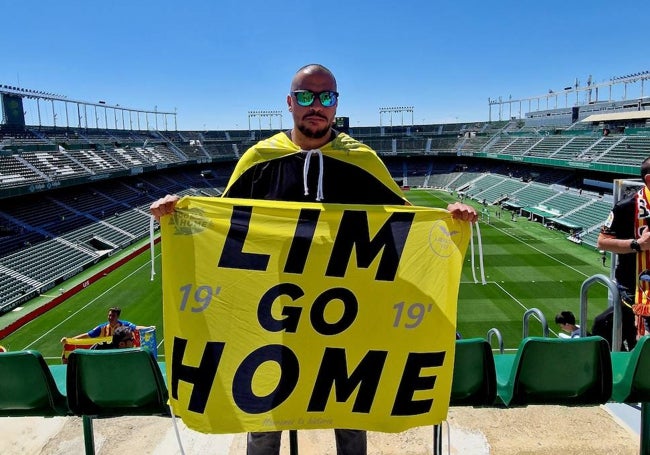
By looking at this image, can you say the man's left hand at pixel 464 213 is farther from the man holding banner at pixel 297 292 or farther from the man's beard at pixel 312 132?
the man's beard at pixel 312 132

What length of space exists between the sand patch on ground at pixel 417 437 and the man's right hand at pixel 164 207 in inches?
72.8

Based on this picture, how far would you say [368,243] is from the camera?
259cm

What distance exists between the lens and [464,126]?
7094 centimetres

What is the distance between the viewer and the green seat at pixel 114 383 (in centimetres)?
263

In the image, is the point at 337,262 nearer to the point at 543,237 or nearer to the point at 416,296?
the point at 416,296

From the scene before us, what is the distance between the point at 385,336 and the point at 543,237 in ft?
97.6

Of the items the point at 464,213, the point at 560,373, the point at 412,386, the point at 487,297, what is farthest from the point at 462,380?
the point at 487,297

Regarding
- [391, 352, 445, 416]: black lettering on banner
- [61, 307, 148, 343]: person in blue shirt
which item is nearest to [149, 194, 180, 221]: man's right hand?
[391, 352, 445, 416]: black lettering on banner

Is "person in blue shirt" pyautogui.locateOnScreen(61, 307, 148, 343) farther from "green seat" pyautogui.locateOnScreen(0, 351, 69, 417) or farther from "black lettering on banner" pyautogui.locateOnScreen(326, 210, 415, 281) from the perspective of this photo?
"black lettering on banner" pyautogui.locateOnScreen(326, 210, 415, 281)

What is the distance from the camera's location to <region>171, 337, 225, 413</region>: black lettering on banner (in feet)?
8.18

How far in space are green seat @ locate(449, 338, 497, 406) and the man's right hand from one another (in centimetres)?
179

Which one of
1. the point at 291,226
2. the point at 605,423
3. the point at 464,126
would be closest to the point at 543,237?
the point at 605,423

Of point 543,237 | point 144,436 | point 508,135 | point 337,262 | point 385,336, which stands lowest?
point 543,237

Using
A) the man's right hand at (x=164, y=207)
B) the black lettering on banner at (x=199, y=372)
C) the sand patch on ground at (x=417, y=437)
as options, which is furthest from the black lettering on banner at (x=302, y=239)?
the sand patch on ground at (x=417, y=437)
